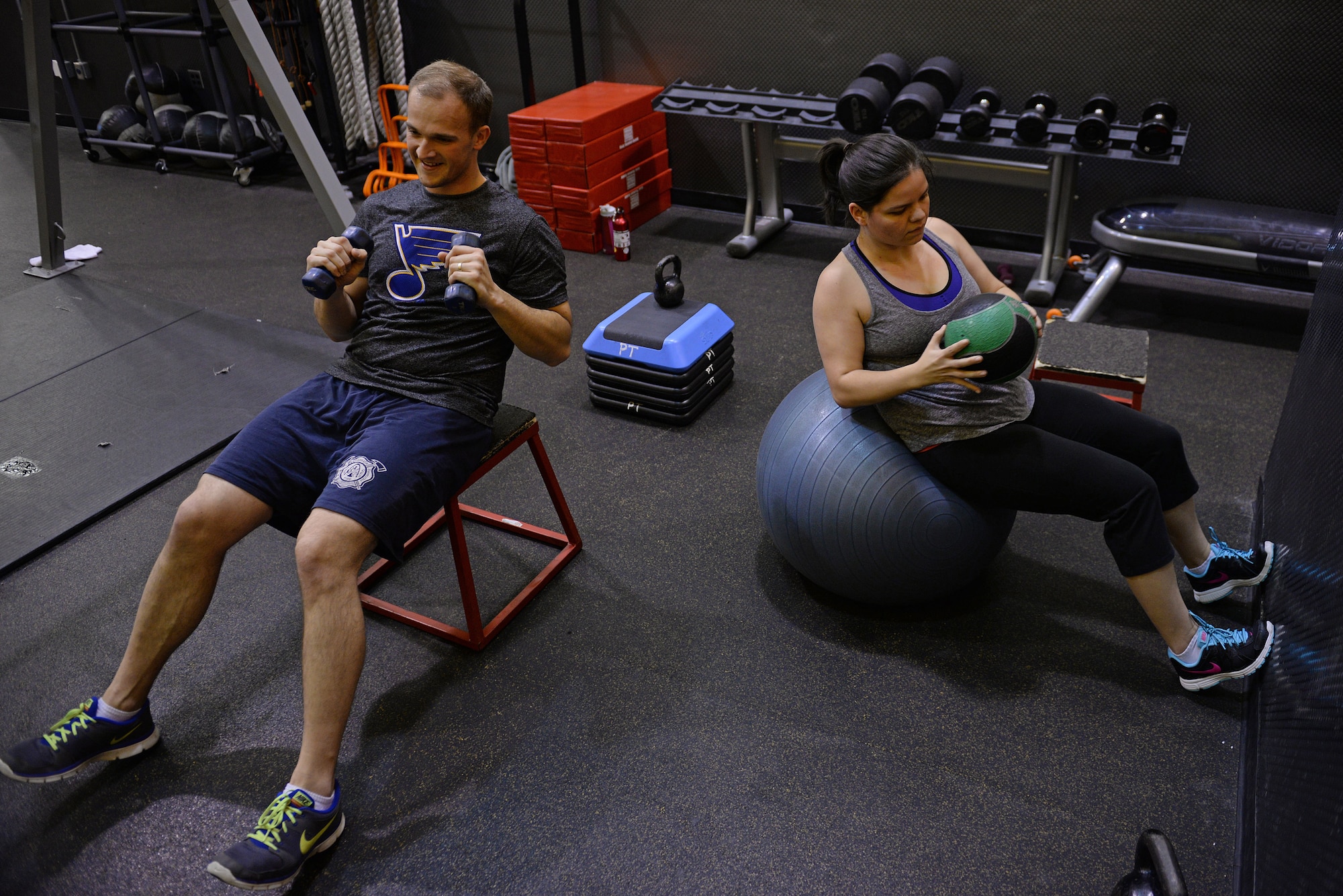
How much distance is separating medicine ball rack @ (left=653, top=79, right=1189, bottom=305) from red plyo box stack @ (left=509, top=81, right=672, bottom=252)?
0.19 metres

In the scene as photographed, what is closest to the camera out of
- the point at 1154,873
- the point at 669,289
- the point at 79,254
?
the point at 1154,873

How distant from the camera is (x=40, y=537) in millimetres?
2729

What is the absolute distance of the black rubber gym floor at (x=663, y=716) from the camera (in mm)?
1813

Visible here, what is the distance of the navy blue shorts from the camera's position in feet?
6.36

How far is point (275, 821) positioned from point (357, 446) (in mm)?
730

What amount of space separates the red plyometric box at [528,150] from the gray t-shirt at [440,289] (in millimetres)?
2273

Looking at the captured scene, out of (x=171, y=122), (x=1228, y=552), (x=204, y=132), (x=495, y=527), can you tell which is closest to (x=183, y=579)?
(x=495, y=527)

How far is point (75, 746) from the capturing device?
194cm

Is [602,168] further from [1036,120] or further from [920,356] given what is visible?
[920,356]

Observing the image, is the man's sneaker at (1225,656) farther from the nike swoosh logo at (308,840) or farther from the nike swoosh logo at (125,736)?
the nike swoosh logo at (125,736)

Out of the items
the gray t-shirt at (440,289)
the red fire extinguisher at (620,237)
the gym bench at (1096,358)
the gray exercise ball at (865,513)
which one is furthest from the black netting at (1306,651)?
the red fire extinguisher at (620,237)

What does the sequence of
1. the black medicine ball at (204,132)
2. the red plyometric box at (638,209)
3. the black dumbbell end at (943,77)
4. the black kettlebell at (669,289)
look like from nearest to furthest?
the black kettlebell at (669,289) < the black dumbbell end at (943,77) < the red plyometric box at (638,209) < the black medicine ball at (204,132)

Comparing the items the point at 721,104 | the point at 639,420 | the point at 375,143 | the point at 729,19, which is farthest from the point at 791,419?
the point at 375,143

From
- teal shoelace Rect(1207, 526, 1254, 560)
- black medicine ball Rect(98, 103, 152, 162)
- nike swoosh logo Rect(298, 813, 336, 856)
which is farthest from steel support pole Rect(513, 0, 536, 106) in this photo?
nike swoosh logo Rect(298, 813, 336, 856)
